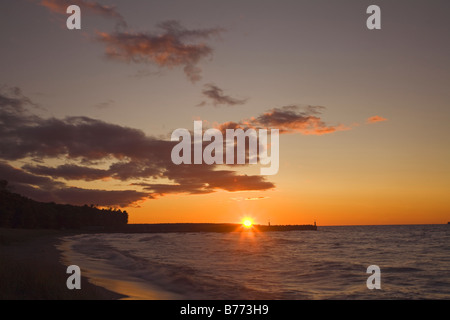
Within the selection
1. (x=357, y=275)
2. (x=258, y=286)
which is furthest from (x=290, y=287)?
(x=357, y=275)

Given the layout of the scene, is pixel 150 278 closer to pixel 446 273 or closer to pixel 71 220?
pixel 446 273

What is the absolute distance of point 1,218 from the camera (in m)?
99.8

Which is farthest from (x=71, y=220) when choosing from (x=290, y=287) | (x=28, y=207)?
(x=290, y=287)

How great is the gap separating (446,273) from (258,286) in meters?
19.9

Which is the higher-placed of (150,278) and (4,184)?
(4,184)

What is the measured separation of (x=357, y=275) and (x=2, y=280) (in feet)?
86.5

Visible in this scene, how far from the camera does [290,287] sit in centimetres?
2470
